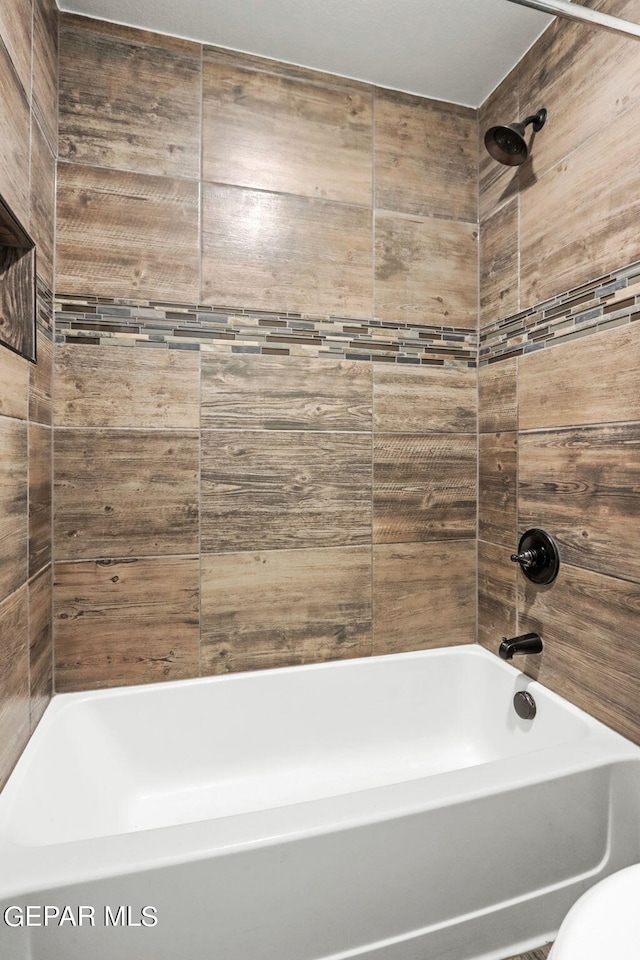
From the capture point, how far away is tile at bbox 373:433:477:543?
1996 millimetres

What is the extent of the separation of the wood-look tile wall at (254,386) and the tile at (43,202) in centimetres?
5

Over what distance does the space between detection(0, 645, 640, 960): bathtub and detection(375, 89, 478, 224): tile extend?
1803mm

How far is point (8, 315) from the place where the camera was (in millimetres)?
1214

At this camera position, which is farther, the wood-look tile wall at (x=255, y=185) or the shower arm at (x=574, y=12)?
the wood-look tile wall at (x=255, y=185)

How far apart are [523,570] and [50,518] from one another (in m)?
1.59

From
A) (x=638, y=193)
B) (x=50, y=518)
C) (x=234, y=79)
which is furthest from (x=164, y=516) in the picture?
(x=638, y=193)

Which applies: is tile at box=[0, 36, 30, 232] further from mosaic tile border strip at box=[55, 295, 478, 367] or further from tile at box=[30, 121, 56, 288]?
mosaic tile border strip at box=[55, 295, 478, 367]

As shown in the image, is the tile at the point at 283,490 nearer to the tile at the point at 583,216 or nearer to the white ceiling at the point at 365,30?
the tile at the point at 583,216

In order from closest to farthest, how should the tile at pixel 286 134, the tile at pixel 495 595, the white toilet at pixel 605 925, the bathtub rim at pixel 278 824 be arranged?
1. the white toilet at pixel 605 925
2. the bathtub rim at pixel 278 824
3. the tile at pixel 286 134
4. the tile at pixel 495 595

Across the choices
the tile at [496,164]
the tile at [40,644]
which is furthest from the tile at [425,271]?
the tile at [40,644]

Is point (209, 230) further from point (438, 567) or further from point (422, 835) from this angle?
point (422, 835)

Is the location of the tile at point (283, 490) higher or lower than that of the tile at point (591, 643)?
higher

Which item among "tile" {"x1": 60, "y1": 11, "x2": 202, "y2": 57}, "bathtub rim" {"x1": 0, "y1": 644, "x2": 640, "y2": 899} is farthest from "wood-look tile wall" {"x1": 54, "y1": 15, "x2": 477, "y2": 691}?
"bathtub rim" {"x1": 0, "y1": 644, "x2": 640, "y2": 899}

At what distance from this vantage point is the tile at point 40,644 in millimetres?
1467
